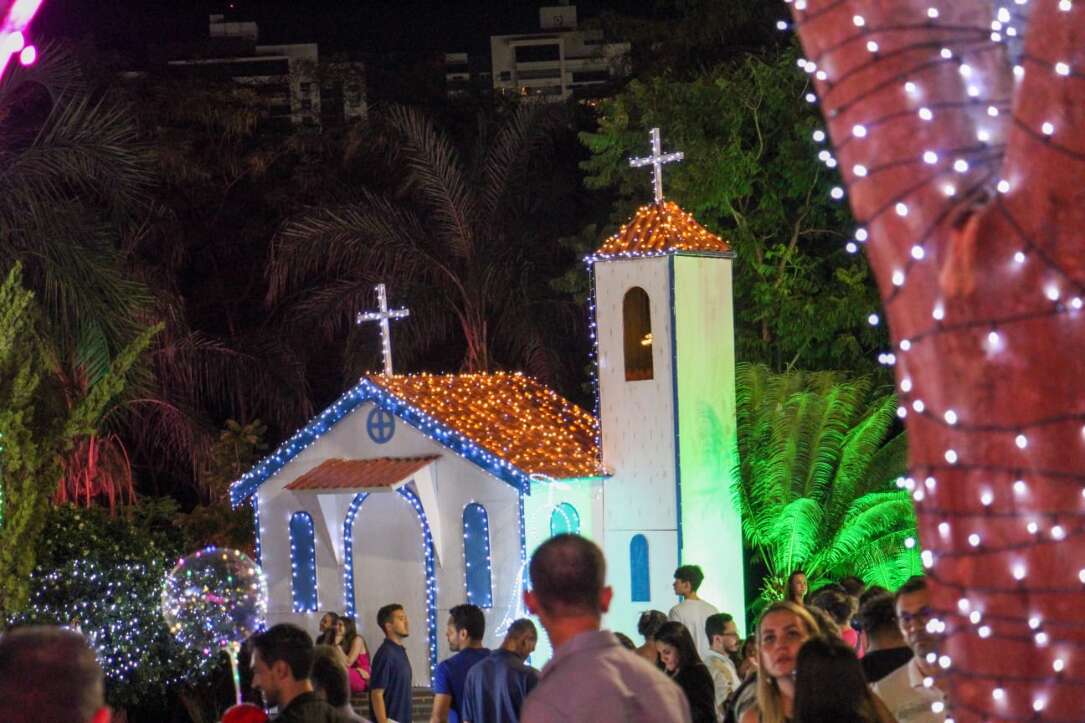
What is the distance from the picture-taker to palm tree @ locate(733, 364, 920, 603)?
20297mm

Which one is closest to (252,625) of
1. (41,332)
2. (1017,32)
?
(1017,32)

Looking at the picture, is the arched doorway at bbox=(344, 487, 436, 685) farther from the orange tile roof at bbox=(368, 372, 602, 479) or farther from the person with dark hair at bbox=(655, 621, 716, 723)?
the person with dark hair at bbox=(655, 621, 716, 723)

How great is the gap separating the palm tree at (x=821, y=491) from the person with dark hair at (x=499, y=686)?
10941 millimetres

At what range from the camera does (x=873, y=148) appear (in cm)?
312

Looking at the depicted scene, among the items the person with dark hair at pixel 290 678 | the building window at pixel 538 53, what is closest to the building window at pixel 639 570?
the person with dark hair at pixel 290 678

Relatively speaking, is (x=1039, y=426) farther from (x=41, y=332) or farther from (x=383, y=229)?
(x=383, y=229)

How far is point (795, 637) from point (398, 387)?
13835 mm

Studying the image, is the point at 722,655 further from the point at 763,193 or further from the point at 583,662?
the point at 763,193

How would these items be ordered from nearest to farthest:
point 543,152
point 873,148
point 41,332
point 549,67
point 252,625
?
point 873,148 < point 252,625 < point 41,332 < point 543,152 < point 549,67

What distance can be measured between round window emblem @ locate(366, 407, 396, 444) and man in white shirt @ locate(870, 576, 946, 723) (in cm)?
1342

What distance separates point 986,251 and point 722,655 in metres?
8.28

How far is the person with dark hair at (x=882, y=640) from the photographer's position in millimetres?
7196

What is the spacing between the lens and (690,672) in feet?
29.5

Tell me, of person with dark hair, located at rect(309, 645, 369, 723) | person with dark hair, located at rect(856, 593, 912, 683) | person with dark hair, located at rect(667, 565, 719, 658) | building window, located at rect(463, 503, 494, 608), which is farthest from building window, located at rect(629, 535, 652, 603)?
person with dark hair, located at rect(309, 645, 369, 723)
